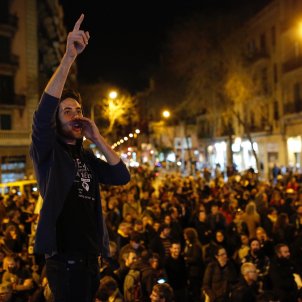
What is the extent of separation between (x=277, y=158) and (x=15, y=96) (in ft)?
71.9

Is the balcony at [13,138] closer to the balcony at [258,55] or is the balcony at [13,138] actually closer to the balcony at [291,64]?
the balcony at [258,55]

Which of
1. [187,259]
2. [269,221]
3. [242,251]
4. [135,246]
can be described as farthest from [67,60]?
[269,221]

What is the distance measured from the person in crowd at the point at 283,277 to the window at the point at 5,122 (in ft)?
112

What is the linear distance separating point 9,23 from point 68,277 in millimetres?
38475

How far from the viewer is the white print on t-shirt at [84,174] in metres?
2.66

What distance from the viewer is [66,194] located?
253cm

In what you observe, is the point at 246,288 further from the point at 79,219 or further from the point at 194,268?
the point at 79,219

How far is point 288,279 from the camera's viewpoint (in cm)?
746

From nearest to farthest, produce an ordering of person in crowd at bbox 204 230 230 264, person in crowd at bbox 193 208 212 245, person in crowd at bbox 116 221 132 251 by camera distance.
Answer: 1. person in crowd at bbox 204 230 230 264
2. person in crowd at bbox 116 221 132 251
3. person in crowd at bbox 193 208 212 245

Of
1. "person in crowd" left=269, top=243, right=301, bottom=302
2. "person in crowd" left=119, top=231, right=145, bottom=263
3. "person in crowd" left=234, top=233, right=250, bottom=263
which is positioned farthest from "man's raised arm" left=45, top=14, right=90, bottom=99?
"person in crowd" left=234, top=233, right=250, bottom=263

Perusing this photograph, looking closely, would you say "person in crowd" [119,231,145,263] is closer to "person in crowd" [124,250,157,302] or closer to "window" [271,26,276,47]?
"person in crowd" [124,250,157,302]

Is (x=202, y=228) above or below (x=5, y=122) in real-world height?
below

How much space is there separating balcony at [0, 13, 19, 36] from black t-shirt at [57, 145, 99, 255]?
124 ft

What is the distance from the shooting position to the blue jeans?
2514 mm
